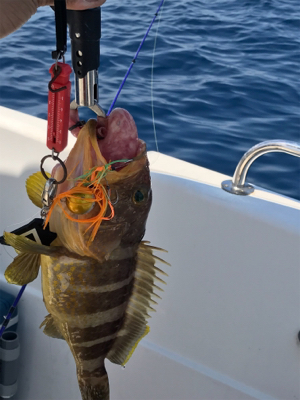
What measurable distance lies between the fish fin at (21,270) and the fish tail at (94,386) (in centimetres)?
55

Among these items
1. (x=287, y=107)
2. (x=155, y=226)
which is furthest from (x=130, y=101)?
(x=155, y=226)

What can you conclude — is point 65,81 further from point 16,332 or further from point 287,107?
point 287,107

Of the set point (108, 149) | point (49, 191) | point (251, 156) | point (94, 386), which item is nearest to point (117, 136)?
point (108, 149)

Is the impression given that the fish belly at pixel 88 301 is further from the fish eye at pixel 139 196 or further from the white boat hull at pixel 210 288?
the white boat hull at pixel 210 288

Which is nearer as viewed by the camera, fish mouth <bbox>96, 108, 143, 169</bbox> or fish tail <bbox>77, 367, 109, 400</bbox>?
fish mouth <bbox>96, 108, 143, 169</bbox>

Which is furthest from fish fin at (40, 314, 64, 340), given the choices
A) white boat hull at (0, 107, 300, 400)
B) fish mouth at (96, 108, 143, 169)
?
white boat hull at (0, 107, 300, 400)

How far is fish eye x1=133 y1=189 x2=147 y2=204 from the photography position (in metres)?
1.75

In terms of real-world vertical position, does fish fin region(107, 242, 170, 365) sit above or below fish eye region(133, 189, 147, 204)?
below

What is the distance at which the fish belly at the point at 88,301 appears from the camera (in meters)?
1.78

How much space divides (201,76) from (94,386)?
242 inches

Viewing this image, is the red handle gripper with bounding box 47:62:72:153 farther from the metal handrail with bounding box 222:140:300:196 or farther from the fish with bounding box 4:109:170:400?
the metal handrail with bounding box 222:140:300:196

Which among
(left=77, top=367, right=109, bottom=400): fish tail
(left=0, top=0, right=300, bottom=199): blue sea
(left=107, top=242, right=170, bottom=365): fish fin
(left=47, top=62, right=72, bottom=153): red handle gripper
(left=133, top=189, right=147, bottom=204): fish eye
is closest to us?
(left=47, top=62, right=72, bottom=153): red handle gripper

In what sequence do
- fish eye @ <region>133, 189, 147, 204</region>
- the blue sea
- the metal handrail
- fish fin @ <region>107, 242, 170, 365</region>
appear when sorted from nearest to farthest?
fish eye @ <region>133, 189, 147, 204</region>, fish fin @ <region>107, 242, 170, 365</region>, the metal handrail, the blue sea

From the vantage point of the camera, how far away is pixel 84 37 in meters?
1.47
